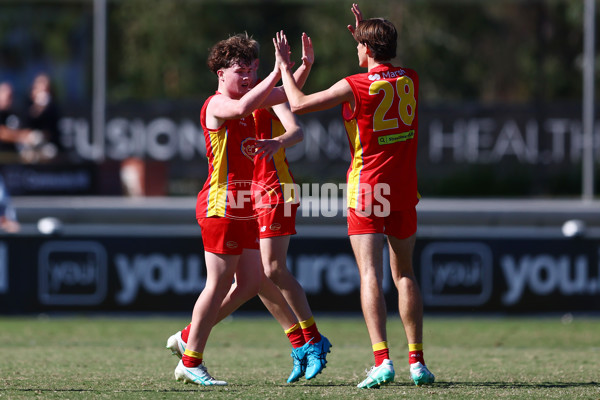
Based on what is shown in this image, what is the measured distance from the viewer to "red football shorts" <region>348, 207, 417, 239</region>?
688cm

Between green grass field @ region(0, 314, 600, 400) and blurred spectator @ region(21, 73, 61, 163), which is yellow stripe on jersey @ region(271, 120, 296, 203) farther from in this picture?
blurred spectator @ region(21, 73, 61, 163)

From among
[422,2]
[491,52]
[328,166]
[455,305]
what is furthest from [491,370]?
[491,52]

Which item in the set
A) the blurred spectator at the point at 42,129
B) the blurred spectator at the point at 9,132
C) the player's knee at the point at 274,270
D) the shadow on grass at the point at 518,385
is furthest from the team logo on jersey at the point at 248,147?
the blurred spectator at the point at 9,132

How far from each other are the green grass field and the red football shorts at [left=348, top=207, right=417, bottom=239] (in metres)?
0.94

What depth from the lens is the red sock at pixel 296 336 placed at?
7.32 metres

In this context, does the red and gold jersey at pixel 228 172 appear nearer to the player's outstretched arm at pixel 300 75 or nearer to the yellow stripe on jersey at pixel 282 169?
the player's outstretched arm at pixel 300 75

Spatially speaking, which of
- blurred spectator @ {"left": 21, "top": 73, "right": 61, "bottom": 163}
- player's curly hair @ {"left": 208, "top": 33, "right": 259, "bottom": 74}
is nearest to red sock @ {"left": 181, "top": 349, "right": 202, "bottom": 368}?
player's curly hair @ {"left": 208, "top": 33, "right": 259, "bottom": 74}

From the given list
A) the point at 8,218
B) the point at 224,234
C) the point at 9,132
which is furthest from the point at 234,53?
the point at 9,132

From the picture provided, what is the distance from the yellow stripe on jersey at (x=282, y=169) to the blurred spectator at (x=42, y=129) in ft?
31.8

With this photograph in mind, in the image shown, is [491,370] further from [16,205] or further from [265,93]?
[16,205]

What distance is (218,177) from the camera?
270 inches

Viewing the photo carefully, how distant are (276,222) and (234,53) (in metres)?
1.16

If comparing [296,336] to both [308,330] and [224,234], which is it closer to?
[308,330]

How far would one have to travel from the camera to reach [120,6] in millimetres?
36750
